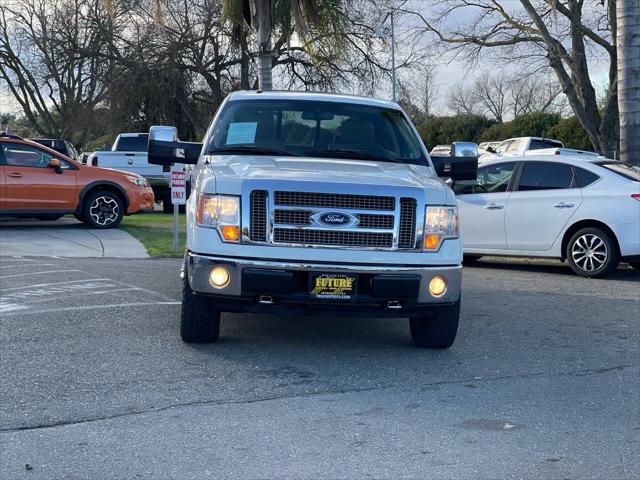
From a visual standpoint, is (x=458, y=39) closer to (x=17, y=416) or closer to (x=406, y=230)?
(x=406, y=230)

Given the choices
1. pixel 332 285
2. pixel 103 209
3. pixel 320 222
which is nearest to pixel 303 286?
pixel 332 285

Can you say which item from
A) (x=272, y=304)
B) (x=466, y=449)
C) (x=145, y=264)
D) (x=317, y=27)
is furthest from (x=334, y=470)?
(x=317, y=27)

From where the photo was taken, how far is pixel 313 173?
6594 mm

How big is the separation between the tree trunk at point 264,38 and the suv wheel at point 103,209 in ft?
14.3

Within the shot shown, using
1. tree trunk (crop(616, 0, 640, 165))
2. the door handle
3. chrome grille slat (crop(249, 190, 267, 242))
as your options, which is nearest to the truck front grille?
chrome grille slat (crop(249, 190, 267, 242))

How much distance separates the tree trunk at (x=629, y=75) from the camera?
1549 cm

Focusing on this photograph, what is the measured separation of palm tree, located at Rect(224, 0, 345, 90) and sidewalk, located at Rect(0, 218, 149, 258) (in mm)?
5104

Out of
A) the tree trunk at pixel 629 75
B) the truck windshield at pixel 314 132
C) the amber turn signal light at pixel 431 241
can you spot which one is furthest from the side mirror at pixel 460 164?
the tree trunk at pixel 629 75

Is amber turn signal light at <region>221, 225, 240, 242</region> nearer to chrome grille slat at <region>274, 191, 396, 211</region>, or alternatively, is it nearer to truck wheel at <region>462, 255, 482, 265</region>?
chrome grille slat at <region>274, 191, 396, 211</region>

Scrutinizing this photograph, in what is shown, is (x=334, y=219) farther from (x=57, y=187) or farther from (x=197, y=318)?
(x=57, y=187)

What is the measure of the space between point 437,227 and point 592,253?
231 inches

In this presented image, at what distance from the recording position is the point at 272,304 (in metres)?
6.42

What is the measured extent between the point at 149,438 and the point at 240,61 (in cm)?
3178

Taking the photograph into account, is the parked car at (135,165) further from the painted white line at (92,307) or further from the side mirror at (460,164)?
the side mirror at (460,164)
